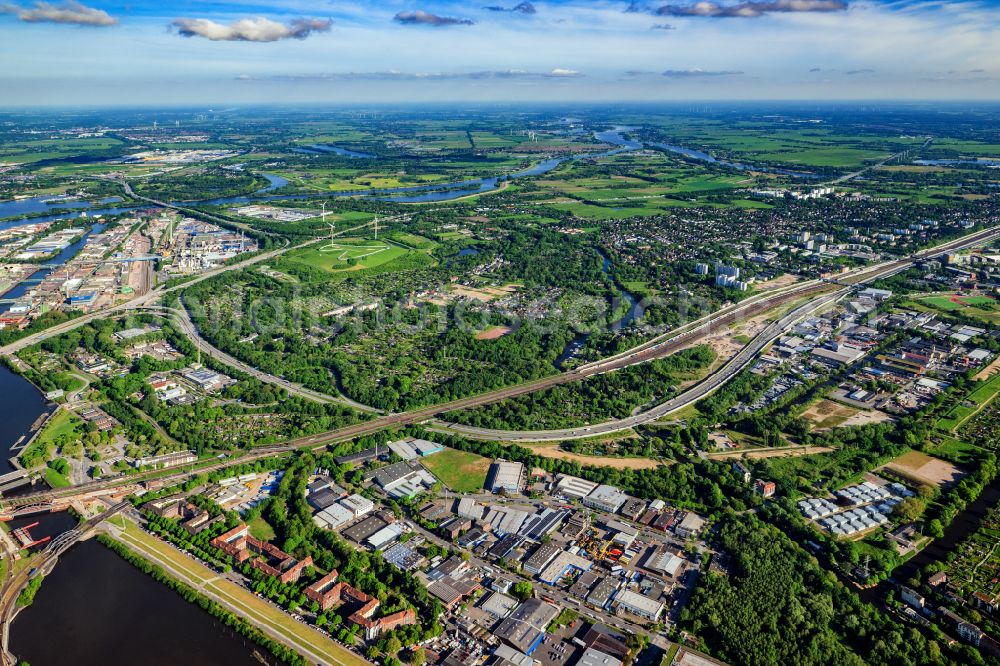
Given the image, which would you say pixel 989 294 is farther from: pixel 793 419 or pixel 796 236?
pixel 793 419

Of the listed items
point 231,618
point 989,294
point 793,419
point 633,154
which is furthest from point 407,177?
point 231,618

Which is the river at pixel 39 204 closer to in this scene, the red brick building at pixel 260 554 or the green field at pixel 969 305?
the red brick building at pixel 260 554

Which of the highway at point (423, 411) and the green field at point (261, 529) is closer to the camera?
the green field at point (261, 529)

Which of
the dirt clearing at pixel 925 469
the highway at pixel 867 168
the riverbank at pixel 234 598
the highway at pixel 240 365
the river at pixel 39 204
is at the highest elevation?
the highway at pixel 867 168

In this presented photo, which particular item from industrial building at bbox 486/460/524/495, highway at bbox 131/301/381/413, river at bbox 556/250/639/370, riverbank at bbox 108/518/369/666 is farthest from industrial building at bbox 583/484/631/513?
river at bbox 556/250/639/370

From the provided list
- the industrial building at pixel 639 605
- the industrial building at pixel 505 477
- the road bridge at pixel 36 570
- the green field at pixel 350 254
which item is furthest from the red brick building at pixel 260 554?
the green field at pixel 350 254

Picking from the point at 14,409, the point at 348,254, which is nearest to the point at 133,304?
the point at 14,409
